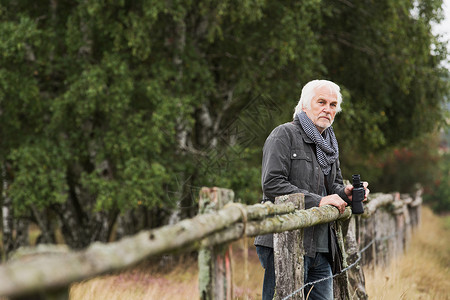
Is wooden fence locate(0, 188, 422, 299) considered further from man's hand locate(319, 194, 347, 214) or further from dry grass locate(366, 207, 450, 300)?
dry grass locate(366, 207, 450, 300)

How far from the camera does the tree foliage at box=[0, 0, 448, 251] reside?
995 cm

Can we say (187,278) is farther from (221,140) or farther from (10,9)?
(10,9)

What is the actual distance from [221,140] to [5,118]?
4.48m

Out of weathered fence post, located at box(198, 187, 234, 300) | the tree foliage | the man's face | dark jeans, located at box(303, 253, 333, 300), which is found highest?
the tree foliage

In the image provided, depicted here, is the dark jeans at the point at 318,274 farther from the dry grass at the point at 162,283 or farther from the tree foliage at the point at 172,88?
the tree foliage at the point at 172,88

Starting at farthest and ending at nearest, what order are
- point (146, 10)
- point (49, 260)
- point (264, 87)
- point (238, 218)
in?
point (264, 87), point (146, 10), point (238, 218), point (49, 260)

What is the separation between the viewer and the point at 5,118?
1108 centimetres

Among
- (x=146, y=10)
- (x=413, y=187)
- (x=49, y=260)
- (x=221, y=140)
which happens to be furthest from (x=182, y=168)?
(x=413, y=187)

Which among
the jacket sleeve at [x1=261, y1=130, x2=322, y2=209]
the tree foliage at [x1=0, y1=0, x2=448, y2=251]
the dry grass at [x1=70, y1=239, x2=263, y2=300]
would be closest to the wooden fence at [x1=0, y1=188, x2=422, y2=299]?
the jacket sleeve at [x1=261, y1=130, x2=322, y2=209]

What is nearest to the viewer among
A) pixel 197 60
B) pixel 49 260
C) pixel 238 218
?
pixel 49 260

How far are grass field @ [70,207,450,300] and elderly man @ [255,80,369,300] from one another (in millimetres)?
450

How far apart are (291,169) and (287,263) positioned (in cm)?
65

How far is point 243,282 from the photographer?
28.6ft

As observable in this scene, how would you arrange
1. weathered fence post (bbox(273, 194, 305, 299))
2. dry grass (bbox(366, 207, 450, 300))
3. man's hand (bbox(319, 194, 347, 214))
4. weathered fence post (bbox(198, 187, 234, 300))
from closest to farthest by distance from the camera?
weathered fence post (bbox(198, 187, 234, 300)), weathered fence post (bbox(273, 194, 305, 299)), man's hand (bbox(319, 194, 347, 214)), dry grass (bbox(366, 207, 450, 300))
